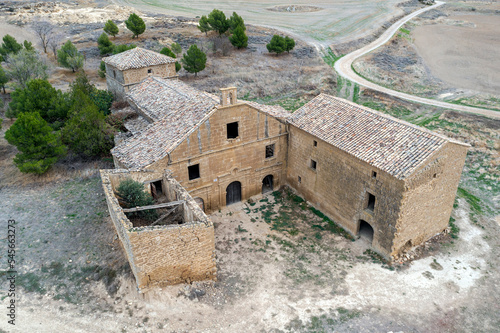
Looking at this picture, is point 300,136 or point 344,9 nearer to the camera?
point 300,136

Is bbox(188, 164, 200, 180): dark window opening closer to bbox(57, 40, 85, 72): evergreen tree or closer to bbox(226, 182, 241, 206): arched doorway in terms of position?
bbox(226, 182, 241, 206): arched doorway

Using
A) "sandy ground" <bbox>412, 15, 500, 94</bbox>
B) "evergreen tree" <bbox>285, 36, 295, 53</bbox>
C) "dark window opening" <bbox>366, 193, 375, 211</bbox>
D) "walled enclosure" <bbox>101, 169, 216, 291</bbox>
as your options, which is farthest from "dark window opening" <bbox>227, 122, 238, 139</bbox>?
"sandy ground" <bbox>412, 15, 500, 94</bbox>

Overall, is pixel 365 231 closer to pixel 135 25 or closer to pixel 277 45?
pixel 277 45

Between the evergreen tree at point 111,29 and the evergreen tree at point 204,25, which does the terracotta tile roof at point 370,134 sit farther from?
the evergreen tree at point 111,29

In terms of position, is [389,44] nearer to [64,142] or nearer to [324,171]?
[324,171]

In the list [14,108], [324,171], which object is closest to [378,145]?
[324,171]
